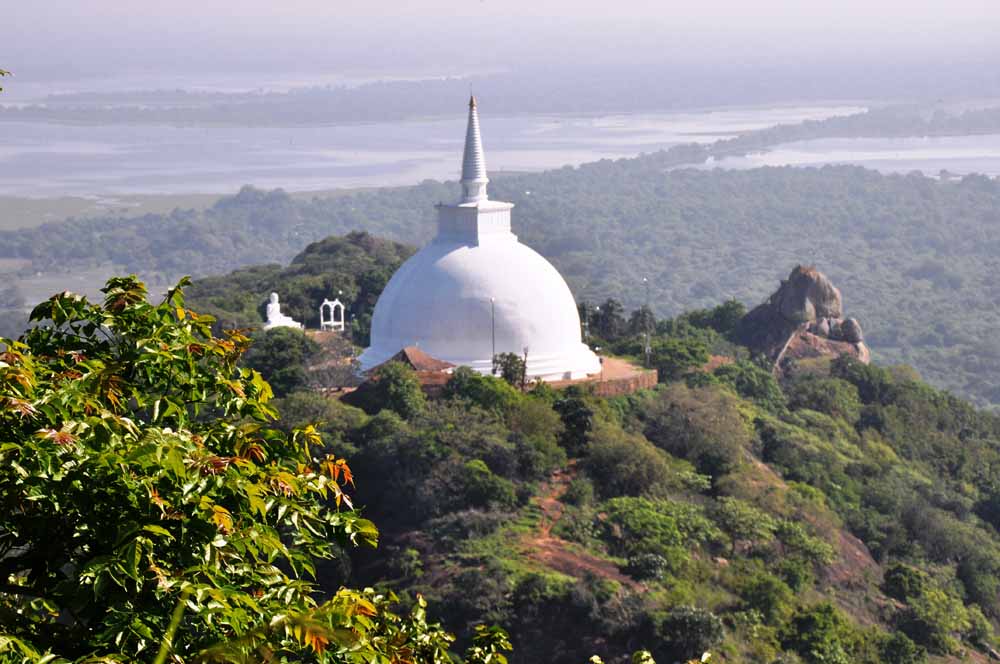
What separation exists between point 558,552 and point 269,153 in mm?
135335

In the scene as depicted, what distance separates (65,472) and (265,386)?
6.43 ft

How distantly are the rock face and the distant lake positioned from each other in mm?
85885

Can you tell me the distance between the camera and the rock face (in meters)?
58.6

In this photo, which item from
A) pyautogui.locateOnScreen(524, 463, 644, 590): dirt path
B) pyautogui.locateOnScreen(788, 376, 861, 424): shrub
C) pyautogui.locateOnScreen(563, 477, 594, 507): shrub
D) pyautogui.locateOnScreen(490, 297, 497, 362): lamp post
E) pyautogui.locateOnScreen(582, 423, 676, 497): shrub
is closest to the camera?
pyautogui.locateOnScreen(524, 463, 644, 590): dirt path

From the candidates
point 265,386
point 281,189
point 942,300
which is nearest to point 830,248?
point 942,300

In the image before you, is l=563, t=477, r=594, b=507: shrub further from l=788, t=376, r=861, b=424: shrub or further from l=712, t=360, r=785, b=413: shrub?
l=788, t=376, r=861, b=424: shrub

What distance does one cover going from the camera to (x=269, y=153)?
166500 mm

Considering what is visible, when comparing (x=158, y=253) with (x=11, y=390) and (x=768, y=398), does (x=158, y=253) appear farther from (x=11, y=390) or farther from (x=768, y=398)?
(x=11, y=390)

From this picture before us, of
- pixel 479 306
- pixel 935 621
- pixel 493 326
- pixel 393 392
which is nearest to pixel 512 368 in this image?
pixel 493 326

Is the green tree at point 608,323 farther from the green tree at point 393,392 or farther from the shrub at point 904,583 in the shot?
the shrub at point 904,583

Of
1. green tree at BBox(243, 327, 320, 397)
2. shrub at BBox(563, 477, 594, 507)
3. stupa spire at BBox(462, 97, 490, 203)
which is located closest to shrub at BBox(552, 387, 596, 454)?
shrub at BBox(563, 477, 594, 507)

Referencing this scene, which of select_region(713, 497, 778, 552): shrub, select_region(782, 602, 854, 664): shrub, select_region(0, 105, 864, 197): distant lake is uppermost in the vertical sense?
select_region(713, 497, 778, 552): shrub

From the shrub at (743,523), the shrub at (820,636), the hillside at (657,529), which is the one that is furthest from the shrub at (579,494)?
the shrub at (820,636)

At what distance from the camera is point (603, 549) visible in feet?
116
